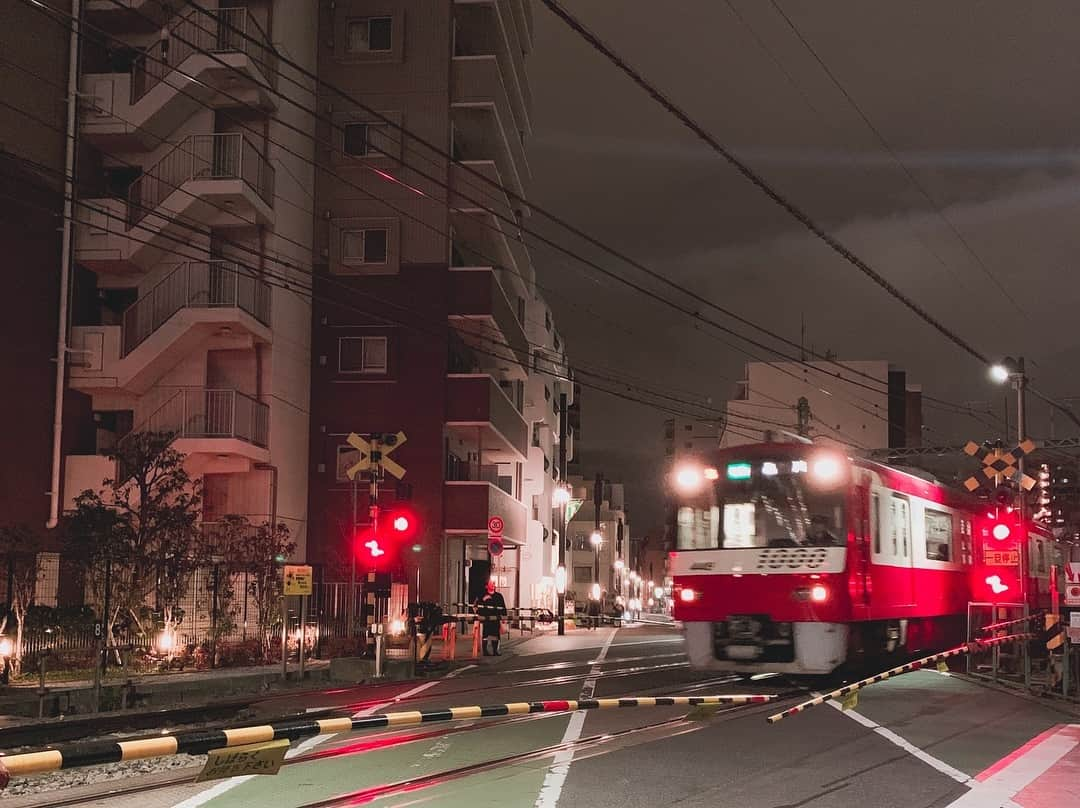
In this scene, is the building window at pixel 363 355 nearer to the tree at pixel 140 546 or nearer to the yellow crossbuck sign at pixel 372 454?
the tree at pixel 140 546

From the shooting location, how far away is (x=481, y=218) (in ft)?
117

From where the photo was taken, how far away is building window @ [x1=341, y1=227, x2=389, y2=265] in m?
33.0

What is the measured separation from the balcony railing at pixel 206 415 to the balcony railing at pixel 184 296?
1709 mm

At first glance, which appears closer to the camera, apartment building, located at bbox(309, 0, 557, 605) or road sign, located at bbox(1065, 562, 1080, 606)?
road sign, located at bbox(1065, 562, 1080, 606)

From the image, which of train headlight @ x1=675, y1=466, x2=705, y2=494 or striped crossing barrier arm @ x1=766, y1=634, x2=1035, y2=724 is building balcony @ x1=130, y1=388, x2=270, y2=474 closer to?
train headlight @ x1=675, y1=466, x2=705, y2=494

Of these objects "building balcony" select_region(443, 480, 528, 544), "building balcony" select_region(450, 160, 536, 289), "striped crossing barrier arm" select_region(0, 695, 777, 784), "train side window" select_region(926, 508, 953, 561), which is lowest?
"striped crossing barrier arm" select_region(0, 695, 777, 784)

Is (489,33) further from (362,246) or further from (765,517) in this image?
(765,517)

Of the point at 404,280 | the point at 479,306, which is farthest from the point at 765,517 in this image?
the point at 404,280

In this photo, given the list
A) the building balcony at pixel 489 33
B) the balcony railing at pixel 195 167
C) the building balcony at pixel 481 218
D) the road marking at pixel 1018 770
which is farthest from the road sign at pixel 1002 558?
→ the building balcony at pixel 489 33

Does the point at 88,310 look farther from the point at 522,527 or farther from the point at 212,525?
the point at 522,527

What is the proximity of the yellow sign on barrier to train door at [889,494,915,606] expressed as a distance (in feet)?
43.1

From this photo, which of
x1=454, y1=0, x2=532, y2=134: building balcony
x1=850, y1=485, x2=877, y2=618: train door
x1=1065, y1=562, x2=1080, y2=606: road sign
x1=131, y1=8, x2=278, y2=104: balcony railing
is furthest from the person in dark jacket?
x1=454, y1=0, x2=532, y2=134: building balcony

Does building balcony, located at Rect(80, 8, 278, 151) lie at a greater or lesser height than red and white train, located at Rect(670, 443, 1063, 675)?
greater

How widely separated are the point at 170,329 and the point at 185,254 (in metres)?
1.93
